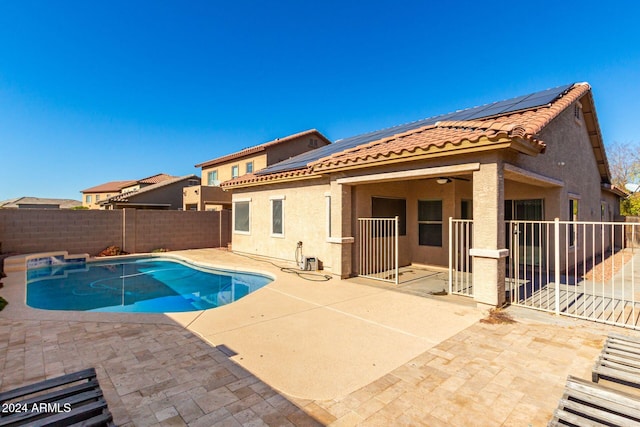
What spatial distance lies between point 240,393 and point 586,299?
8.57 m

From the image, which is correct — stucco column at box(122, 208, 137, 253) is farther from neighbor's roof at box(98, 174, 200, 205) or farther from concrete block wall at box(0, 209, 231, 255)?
neighbor's roof at box(98, 174, 200, 205)

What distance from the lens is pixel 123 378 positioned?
3758mm

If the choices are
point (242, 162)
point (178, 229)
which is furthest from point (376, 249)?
point (242, 162)

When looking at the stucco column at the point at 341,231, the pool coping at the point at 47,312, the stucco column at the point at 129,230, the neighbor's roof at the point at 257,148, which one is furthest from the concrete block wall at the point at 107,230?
the stucco column at the point at 341,231

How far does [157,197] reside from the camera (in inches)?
1225

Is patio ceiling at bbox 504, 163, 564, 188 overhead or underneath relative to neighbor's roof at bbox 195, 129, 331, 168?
underneath

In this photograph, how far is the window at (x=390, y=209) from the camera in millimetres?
10969

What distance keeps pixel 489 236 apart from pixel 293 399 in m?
5.30

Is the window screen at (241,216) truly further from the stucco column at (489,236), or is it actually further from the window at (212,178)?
the window at (212,178)

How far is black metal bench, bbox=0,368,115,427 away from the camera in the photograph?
7.50 ft

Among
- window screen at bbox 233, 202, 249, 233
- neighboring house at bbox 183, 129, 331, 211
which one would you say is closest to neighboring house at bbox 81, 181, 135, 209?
neighboring house at bbox 183, 129, 331, 211

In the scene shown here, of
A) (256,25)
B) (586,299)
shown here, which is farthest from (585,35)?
(256,25)

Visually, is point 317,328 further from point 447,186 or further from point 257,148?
point 257,148

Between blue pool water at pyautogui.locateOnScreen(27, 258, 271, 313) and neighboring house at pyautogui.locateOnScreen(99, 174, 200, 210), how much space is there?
14817 millimetres
